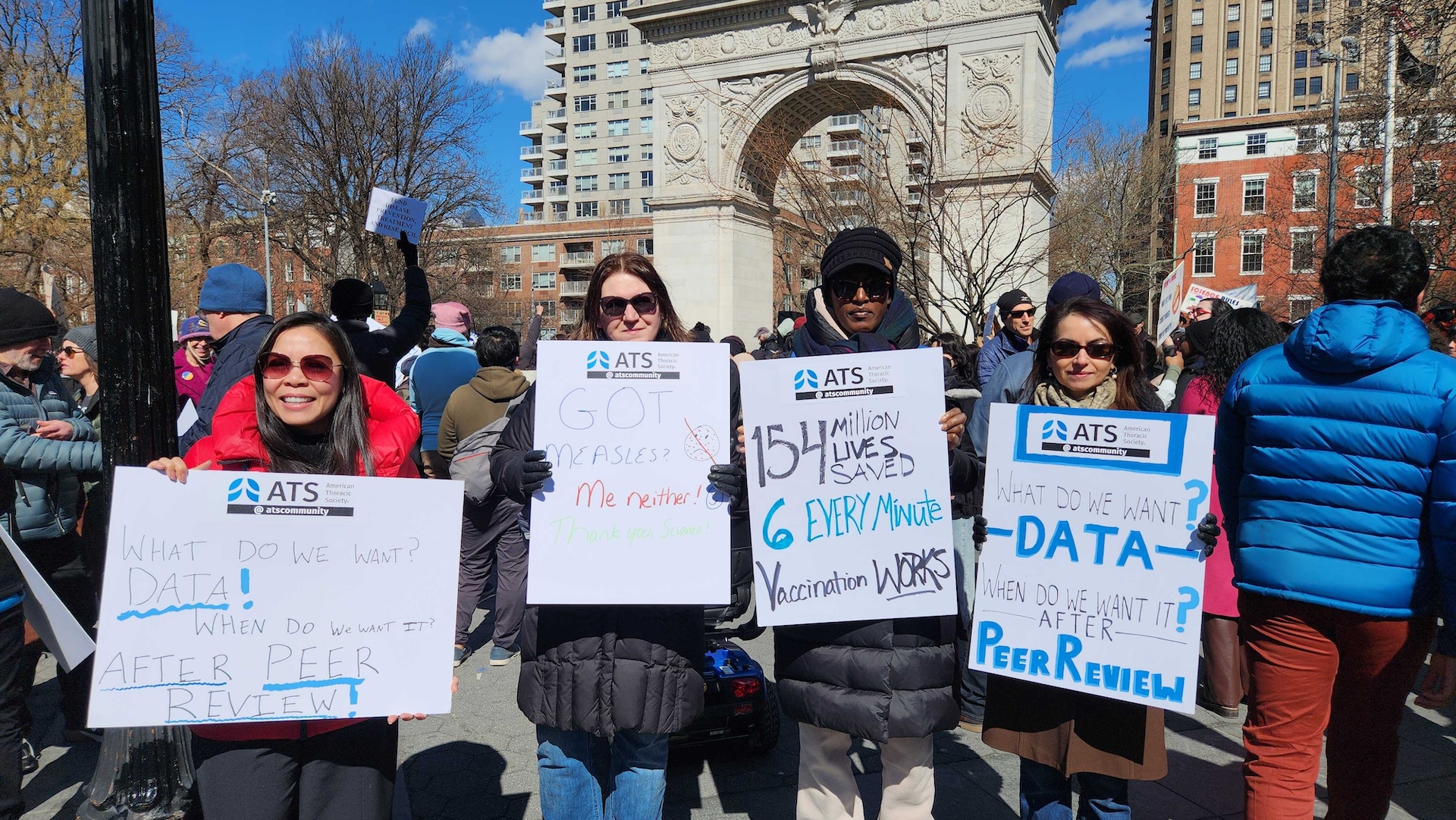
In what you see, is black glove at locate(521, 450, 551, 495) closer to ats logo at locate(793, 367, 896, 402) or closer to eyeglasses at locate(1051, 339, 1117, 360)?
ats logo at locate(793, 367, 896, 402)

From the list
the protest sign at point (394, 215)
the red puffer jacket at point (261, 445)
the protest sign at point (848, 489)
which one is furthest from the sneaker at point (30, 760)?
the protest sign at point (848, 489)

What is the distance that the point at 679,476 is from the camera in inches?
98.7

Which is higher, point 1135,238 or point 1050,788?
point 1135,238

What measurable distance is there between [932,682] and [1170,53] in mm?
96269

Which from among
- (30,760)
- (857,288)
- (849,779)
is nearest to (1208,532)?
(857,288)

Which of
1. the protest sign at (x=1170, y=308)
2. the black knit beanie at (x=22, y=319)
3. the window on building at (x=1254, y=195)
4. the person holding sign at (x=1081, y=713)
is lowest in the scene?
the person holding sign at (x=1081, y=713)

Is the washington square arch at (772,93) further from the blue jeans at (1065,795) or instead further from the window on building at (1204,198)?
the window on building at (1204,198)

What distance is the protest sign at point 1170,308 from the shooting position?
8.89 m

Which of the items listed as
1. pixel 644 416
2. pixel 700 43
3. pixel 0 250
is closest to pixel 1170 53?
pixel 700 43

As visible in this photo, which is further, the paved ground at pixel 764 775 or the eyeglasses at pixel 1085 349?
the paved ground at pixel 764 775

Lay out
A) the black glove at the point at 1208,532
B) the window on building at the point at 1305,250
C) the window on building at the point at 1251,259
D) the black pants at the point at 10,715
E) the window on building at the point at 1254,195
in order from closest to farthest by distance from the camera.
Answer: the black glove at the point at 1208,532 < the black pants at the point at 10,715 < the window on building at the point at 1305,250 < the window on building at the point at 1251,259 < the window on building at the point at 1254,195

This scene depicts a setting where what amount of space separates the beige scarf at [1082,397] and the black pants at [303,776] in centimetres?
225

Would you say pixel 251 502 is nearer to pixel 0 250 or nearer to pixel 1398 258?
pixel 1398 258

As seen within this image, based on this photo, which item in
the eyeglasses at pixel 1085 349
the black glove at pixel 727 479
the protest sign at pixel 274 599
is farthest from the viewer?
the eyeglasses at pixel 1085 349
